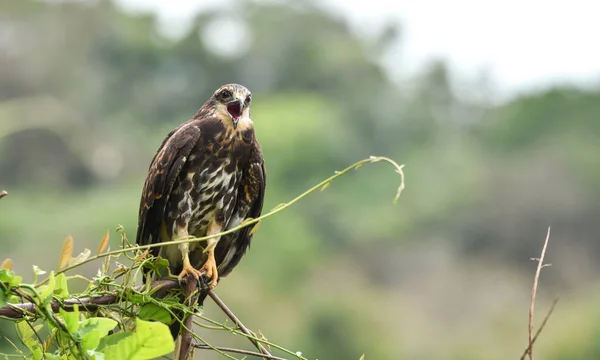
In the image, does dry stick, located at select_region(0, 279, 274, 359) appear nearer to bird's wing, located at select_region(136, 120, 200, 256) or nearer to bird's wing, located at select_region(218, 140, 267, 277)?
bird's wing, located at select_region(136, 120, 200, 256)

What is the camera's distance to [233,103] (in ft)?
16.3

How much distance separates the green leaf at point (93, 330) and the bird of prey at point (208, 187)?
6.29 feet

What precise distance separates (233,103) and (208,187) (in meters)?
0.38

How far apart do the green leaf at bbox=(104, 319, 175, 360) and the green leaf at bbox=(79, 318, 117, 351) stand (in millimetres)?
→ 73

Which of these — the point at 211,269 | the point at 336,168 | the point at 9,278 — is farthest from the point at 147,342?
the point at 336,168

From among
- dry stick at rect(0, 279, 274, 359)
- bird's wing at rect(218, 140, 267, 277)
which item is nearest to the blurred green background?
bird's wing at rect(218, 140, 267, 277)

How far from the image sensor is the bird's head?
4.95 metres

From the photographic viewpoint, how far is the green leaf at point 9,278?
2.76 meters

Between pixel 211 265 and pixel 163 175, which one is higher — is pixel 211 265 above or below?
below

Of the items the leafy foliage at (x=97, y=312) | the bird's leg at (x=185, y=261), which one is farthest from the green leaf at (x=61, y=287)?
the bird's leg at (x=185, y=261)

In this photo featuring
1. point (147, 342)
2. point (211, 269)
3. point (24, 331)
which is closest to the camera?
point (147, 342)

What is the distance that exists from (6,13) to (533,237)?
37.1 metres

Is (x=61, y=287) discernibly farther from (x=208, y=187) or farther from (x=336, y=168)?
(x=336, y=168)

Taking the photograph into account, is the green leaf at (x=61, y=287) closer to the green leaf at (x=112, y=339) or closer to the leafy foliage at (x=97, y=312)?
the leafy foliage at (x=97, y=312)
